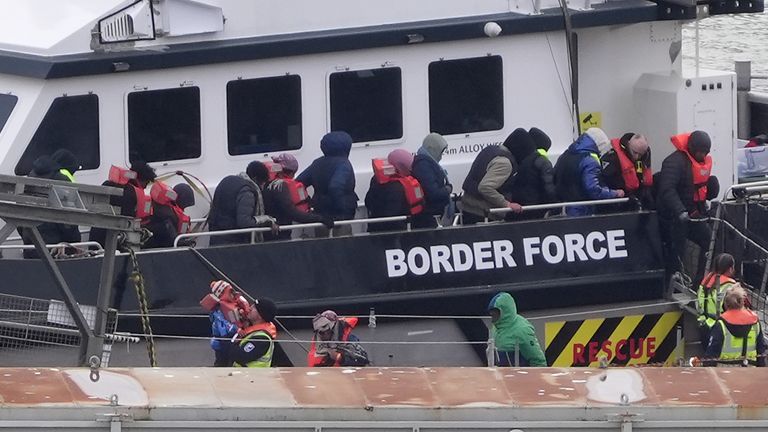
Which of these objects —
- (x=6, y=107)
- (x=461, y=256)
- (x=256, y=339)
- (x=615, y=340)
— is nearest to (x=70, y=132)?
(x=6, y=107)

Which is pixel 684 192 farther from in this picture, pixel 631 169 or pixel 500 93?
pixel 500 93

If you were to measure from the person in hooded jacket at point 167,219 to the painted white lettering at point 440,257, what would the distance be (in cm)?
166

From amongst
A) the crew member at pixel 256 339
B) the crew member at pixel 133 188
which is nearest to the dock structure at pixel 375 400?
the crew member at pixel 256 339

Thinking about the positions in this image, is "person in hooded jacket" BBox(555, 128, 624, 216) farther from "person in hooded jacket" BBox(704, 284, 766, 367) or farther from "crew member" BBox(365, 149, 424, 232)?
"person in hooded jacket" BBox(704, 284, 766, 367)

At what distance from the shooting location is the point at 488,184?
35.4 feet

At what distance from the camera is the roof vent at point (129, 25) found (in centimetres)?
1027

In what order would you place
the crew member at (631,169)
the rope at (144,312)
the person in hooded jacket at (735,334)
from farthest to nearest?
the crew member at (631,169) < the person in hooded jacket at (735,334) < the rope at (144,312)

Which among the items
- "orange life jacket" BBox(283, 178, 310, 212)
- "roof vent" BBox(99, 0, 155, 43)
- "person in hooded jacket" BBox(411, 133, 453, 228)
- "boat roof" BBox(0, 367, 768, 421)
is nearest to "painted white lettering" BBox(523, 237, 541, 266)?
"person in hooded jacket" BBox(411, 133, 453, 228)

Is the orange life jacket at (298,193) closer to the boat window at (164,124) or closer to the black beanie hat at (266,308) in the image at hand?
the boat window at (164,124)

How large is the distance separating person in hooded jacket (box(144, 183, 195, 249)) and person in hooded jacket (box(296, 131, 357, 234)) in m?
0.85

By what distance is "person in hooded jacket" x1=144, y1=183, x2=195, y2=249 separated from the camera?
10.3 m

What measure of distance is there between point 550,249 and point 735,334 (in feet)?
4.95

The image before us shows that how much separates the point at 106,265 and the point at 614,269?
4.00 meters

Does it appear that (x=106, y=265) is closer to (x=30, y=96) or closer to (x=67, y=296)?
(x=67, y=296)
